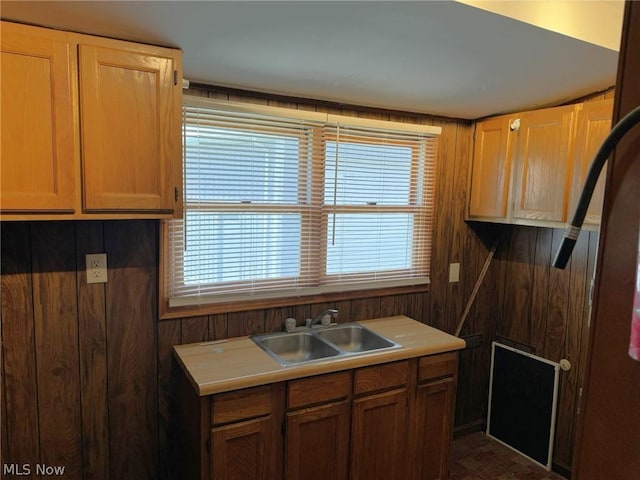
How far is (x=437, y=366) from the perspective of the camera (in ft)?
7.68

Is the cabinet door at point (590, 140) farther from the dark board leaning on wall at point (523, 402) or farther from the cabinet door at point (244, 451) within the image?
the cabinet door at point (244, 451)

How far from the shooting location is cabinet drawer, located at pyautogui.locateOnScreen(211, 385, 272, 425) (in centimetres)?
179

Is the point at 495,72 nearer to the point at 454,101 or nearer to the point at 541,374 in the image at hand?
the point at 454,101

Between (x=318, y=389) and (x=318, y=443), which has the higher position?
(x=318, y=389)

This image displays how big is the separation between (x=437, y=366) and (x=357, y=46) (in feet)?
5.38

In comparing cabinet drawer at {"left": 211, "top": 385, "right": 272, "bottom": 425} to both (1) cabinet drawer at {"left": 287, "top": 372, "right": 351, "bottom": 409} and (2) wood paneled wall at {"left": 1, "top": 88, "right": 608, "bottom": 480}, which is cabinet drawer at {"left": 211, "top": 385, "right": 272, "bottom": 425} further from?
(2) wood paneled wall at {"left": 1, "top": 88, "right": 608, "bottom": 480}

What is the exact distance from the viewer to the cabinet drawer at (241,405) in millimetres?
1789

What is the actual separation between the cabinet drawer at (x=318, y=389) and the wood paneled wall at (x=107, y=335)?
535 mm

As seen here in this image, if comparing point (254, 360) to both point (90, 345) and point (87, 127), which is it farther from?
point (87, 127)

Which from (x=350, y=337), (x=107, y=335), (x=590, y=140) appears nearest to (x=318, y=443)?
(x=350, y=337)

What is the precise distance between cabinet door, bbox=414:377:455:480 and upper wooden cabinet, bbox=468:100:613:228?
3.62ft

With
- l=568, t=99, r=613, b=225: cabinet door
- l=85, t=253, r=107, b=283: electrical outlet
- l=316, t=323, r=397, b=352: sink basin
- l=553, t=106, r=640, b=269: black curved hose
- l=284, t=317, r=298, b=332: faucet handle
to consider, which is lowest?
l=316, t=323, r=397, b=352: sink basin

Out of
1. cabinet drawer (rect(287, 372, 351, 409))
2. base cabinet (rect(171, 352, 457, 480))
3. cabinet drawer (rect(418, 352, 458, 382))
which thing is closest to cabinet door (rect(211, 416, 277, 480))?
base cabinet (rect(171, 352, 457, 480))

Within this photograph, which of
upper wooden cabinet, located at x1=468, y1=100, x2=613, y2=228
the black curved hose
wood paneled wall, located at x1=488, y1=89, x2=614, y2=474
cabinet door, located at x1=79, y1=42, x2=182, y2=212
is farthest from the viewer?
wood paneled wall, located at x1=488, y1=89, x2=614, y2=474
